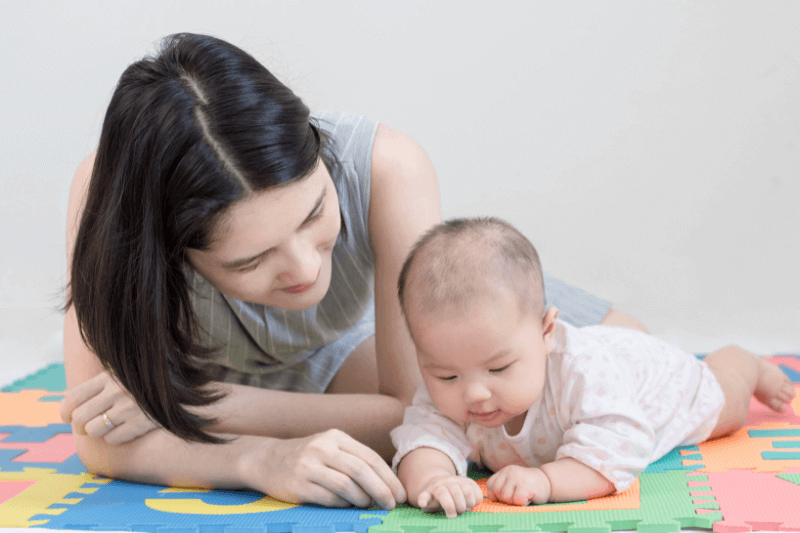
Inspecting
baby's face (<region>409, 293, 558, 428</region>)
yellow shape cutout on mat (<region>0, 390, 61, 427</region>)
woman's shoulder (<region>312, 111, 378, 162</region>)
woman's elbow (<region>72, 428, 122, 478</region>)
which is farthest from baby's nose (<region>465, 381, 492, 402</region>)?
yellow shape cutout on mat (<region>0, 390, 61, 427</region>)

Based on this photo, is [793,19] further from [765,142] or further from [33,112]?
[33,112]

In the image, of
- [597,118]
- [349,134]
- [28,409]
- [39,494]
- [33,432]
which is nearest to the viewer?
[39,494]

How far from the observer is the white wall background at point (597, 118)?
2.53 metres

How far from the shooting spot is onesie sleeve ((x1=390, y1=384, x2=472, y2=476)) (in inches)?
49.7

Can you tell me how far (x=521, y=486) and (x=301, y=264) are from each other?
42cm

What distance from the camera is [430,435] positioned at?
4.18 ft

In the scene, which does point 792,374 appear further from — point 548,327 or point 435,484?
point 435,484

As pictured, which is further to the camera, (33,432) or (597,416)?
(33,432)

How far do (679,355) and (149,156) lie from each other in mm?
933

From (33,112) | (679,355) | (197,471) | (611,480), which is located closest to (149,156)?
(197,471)

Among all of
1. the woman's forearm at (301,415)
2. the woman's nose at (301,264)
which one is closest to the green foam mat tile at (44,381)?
the woman's forearm at (301,415)

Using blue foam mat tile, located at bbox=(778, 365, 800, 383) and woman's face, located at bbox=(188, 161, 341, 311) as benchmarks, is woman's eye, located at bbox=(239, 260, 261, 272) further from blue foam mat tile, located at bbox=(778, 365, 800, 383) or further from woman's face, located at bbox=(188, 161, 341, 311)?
blue foam mat tile, located at bbox=(778, 365, 800, 383)

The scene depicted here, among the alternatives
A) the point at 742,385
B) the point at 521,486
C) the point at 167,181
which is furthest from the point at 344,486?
the point at 742,385

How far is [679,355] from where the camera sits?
149 centimetres
